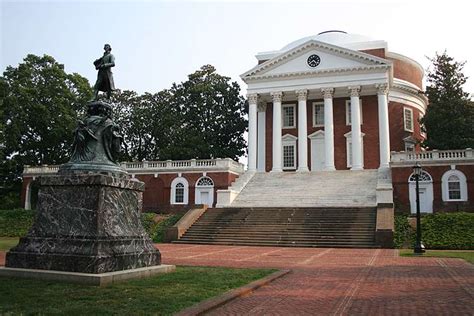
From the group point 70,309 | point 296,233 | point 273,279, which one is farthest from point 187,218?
Result: point 70,309

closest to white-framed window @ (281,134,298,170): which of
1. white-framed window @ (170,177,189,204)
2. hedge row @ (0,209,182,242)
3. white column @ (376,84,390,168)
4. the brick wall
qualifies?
white column @ (376,84,390,168)

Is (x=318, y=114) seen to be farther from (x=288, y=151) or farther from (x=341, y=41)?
(x=341, y=41)

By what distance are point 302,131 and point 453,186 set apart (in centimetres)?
1457

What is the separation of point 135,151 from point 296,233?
36.6m

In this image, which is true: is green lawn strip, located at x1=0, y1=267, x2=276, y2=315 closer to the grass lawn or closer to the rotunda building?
the grass lawn

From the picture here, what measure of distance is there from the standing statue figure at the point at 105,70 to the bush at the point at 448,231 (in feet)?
59.5

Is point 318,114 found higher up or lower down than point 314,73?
lower down

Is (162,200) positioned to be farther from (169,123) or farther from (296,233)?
(296,233)

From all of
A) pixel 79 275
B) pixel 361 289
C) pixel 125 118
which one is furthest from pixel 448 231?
pixel 125 118

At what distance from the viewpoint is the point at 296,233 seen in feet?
85.4

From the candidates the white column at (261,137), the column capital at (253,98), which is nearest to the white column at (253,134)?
the column capital at (253,98)

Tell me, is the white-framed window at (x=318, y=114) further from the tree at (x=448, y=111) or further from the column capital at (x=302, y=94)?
the tree at (x=448, y=111)

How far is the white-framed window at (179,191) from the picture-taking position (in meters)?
40.7

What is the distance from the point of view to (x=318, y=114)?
4775cm
